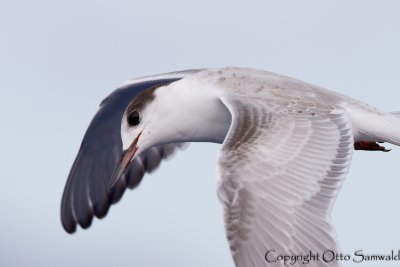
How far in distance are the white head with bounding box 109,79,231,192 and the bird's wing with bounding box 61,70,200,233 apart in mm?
1852

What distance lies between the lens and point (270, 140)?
8.12m

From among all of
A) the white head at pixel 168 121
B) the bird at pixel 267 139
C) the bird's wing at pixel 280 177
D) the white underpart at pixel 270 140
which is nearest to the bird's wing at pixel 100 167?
the bird at pixel 267 139

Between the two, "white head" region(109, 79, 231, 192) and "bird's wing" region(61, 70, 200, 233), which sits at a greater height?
"white head" region(109, 79, 231, 192)

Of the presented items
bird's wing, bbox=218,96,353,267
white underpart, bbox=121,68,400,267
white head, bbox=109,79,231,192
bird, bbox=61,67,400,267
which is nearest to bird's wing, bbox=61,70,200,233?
bird, bbox=61,67,400,267

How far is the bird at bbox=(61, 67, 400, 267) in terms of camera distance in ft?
24.3

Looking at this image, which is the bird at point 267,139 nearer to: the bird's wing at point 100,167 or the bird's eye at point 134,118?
the bird's eye at point 134,118

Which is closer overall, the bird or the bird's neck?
the bird

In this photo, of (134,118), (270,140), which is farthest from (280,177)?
(134,118)

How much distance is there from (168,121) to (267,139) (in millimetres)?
1790

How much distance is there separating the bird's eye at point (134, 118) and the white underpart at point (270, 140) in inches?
3.6

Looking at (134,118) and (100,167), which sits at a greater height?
(134,118)

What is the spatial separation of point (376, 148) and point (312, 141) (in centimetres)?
211

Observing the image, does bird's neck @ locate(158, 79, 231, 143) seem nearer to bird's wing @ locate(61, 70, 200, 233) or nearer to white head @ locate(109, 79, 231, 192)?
white head @ locate(109, 79, 231, 192)

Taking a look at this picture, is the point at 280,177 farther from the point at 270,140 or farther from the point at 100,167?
the point at 100,167
